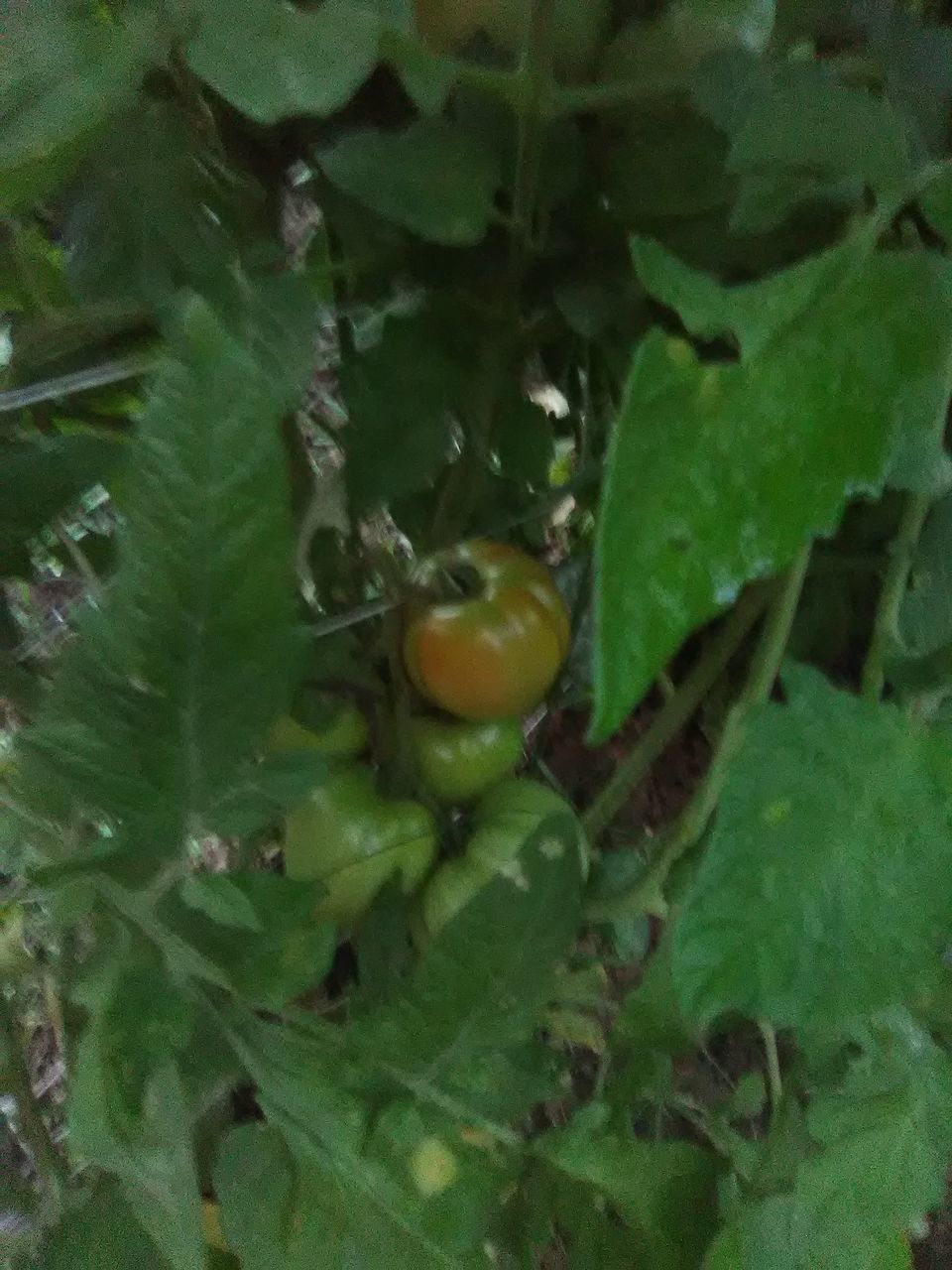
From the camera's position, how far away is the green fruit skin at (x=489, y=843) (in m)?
0.43

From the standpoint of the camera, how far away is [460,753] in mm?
470

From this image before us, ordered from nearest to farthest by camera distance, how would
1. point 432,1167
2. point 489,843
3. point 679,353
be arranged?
point 679,353
point 432,1167
point 489,843

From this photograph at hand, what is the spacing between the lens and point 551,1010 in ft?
1.53

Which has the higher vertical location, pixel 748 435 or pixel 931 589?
pixel 748 435

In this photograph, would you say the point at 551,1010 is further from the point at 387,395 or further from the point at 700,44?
the point at 700,44

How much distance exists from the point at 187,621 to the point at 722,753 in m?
0.21

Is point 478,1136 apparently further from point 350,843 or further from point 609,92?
point 609,92

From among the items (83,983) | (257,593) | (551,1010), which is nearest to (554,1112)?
(551,1010)

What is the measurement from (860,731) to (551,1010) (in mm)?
215

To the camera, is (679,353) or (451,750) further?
(451,750)

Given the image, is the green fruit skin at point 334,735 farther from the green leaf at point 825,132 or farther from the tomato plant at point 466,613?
the green leaf at point 825,132

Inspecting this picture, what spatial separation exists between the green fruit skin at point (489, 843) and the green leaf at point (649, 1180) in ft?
0.30

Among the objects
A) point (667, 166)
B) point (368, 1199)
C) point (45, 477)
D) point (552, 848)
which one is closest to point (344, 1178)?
point (368, 1199)

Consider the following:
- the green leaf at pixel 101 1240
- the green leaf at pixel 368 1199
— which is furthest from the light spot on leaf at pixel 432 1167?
the green leaf at pixel 101 1240
